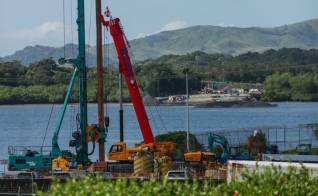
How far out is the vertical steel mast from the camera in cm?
5169

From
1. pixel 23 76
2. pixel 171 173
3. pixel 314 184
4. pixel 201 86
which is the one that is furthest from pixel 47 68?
pixel 314 184

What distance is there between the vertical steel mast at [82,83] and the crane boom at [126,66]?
3.36 ft

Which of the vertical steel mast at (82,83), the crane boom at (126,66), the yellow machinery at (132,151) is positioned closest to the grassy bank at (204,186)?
the yellow machinery at (132,151)

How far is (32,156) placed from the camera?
165 ft

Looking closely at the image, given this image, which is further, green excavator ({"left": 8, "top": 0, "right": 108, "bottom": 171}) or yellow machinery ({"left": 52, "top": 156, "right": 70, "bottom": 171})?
green excavator ({"left": 8, "top": 0, "right": 108, "bottom": 171})

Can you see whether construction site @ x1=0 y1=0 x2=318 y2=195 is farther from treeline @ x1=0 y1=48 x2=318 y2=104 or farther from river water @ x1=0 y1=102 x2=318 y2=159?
treeline @ x1=0 y1=48 x2=318 y2=104

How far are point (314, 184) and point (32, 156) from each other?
3194 cm

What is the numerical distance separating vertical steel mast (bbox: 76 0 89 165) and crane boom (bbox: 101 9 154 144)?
103 cm

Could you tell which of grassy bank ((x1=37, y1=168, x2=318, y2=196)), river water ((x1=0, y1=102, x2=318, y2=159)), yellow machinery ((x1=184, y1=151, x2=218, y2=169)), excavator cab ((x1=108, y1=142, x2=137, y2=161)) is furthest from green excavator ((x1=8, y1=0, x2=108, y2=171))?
river water ((x1=0, y1=102, x2=318, y2=159))

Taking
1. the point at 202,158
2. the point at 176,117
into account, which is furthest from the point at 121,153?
the point at 176,117

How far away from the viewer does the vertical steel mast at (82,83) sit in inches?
2035

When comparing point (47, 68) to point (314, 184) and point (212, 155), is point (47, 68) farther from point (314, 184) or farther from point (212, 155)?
point (314, 184)

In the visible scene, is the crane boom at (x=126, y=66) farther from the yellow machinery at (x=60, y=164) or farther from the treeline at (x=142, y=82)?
the treeline at (x=142, y=82)

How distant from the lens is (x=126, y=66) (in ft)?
169
